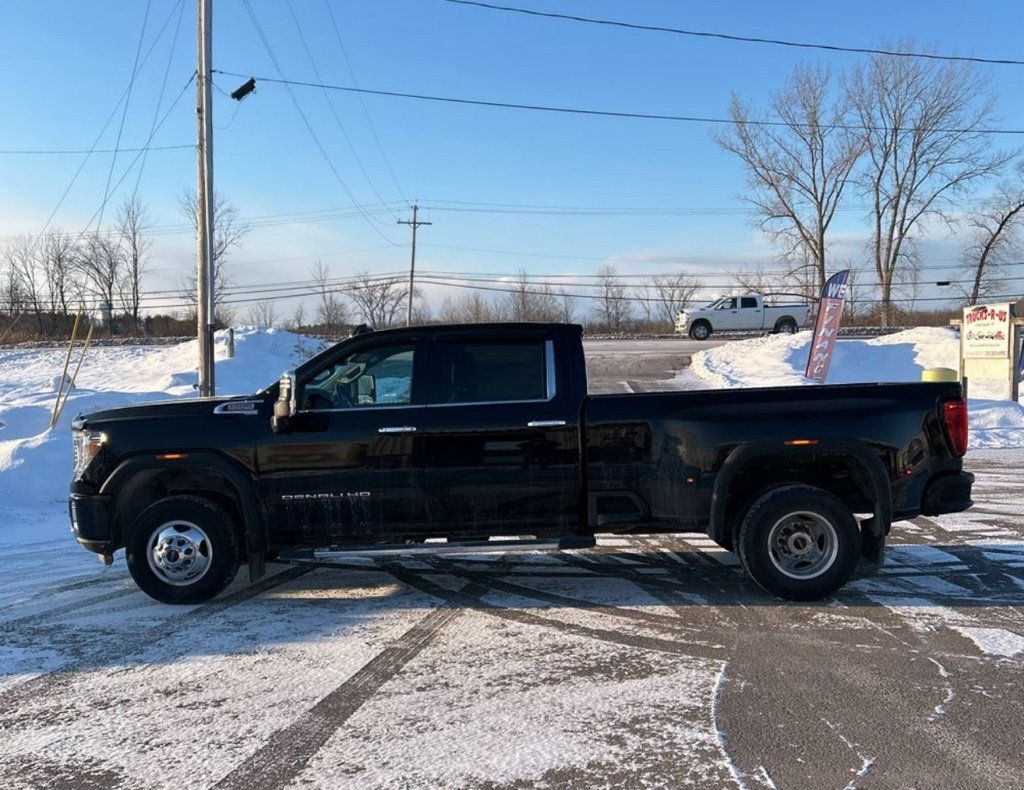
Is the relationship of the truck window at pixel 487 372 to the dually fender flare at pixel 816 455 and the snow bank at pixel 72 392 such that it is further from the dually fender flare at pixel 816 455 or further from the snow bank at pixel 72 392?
the snow bank at pixel 72 392

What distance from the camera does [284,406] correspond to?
539cm

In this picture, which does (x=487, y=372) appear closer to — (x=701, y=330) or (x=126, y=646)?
(x=126, y=646)

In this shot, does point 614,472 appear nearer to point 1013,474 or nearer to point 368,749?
point 368,749

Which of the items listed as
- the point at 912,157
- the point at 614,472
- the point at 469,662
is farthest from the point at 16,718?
the point at 912,157

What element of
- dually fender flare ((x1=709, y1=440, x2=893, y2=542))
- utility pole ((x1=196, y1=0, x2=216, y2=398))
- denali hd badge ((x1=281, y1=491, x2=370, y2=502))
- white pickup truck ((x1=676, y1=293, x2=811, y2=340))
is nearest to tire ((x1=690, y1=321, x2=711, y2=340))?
white pickup truck ((x1=676, y1=293, x2=811, y2=340))

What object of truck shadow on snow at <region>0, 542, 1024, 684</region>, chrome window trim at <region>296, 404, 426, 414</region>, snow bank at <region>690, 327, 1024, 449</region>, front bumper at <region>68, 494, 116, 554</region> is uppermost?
snow bank at <region>690, 327, 1024, 449</region>

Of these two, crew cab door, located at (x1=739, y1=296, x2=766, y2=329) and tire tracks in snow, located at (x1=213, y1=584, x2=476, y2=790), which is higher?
crew cab door, located at (x1=739, y1=296, x2=766, y2=329)

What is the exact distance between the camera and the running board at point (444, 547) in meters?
5.52

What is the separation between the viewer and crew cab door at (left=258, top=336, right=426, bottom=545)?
552cm

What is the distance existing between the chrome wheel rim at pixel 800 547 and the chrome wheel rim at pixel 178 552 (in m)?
4.01

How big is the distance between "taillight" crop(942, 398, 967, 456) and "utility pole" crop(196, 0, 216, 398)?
10711 mm

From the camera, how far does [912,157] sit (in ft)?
169

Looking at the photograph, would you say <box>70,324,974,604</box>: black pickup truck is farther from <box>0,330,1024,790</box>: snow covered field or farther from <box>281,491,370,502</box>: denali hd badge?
<box>0,330,1024,790</box>: snow covered field

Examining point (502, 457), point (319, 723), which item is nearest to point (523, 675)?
point (319, 723)
